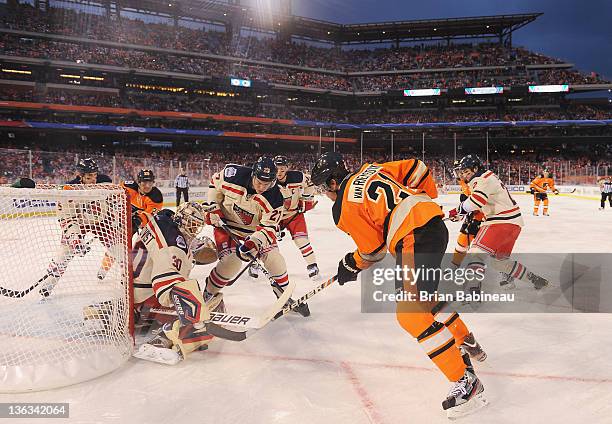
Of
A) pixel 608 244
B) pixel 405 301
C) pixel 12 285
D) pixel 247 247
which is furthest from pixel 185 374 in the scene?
pixel 608 244

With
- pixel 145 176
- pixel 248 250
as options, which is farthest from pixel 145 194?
pixel 248 250

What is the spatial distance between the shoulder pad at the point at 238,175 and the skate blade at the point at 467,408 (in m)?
2.40

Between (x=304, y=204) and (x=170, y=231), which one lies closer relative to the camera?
(x=170, y=231)

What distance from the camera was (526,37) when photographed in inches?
5517

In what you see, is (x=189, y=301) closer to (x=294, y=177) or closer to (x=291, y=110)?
(x=294, y=177)

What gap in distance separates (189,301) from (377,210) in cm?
139

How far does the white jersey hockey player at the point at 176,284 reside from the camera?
283 centimetres

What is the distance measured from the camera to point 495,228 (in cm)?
423

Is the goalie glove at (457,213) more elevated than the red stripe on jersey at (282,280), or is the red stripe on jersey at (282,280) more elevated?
the goalie glove at (457,213)

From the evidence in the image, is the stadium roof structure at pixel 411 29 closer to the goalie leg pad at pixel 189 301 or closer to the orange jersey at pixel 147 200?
the orange jersey at pixel 147 200

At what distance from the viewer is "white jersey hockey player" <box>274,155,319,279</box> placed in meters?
5.19

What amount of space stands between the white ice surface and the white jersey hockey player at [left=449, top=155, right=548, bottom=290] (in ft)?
1.85

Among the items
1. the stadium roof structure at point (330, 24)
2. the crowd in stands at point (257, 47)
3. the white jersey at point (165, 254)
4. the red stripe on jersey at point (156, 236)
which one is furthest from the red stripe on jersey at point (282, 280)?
the stadium roof structure at point (330, 24)

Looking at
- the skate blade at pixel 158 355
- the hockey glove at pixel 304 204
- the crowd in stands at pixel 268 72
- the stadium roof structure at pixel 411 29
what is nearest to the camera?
the skate blade at pixel 158 355
